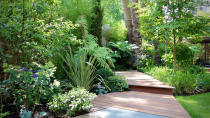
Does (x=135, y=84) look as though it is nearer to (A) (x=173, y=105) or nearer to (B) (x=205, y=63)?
(A) (x=173, y=105)

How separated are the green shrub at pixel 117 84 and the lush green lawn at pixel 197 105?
150cm

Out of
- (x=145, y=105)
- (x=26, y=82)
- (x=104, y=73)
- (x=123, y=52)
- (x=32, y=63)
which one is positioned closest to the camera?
(x=26, y=82)

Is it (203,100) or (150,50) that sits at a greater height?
(150,50)

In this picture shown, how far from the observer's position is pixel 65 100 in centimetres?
295

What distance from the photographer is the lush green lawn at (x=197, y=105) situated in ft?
9.84

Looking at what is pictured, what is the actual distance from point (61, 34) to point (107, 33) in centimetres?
679

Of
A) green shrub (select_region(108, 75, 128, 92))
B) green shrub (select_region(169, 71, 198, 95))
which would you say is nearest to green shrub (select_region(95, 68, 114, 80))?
green shrub (select_region(108, 75, 128, 92))

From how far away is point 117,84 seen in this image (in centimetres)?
492

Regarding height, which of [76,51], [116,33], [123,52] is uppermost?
[116,33]

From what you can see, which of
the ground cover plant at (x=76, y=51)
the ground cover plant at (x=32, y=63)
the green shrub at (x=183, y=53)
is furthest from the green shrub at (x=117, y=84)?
the green shrub at (x=183, y=53)

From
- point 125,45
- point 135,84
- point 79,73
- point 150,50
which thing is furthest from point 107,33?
point 79,73

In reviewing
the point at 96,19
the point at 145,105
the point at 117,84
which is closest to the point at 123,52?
the point at 96,19

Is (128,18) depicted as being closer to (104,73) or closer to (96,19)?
(96,19)

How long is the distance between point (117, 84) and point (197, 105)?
2043mm
